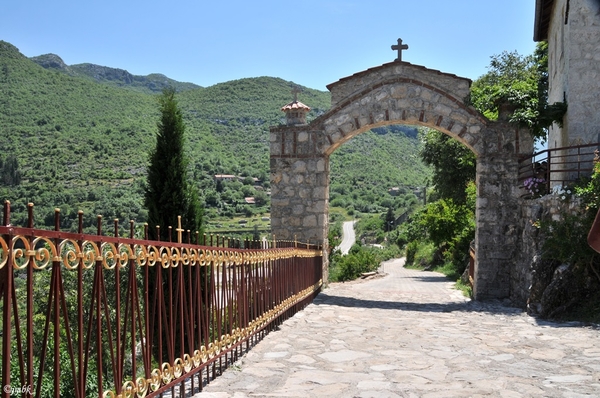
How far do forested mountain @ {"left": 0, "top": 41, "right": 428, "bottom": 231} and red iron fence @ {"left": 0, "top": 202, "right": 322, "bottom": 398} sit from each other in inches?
499

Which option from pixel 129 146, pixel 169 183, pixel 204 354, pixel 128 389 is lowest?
pixel 204 354

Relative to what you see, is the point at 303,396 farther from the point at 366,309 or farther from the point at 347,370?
the point at 366,309

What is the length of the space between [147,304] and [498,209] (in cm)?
1009

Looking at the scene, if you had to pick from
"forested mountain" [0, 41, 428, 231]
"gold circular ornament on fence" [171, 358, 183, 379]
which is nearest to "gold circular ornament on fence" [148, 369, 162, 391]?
"gold circular ornament on fence" [171, 358, 183, 379]

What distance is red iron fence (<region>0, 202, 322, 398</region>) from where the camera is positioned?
2523 millimetres

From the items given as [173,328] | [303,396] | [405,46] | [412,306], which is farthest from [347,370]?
[405,46]

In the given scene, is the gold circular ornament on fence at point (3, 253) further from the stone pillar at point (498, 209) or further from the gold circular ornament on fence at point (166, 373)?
the stone pillar at point (498, 209)

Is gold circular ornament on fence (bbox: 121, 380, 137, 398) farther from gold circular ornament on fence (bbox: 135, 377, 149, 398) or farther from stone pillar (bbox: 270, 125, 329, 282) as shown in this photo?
stone pillar (bbox: 270, 125, 329, 282)

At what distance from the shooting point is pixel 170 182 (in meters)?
9.59

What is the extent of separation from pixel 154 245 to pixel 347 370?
250cm

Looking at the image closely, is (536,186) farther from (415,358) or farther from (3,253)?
(3,253)

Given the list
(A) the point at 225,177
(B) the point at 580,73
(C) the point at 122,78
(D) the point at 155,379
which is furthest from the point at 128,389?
(C) the point at 122,78

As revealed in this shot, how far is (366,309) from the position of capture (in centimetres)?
1067

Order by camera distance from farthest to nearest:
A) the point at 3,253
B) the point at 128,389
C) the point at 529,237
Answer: the point at 529,237
the point at 128,389
the point at 3,253
